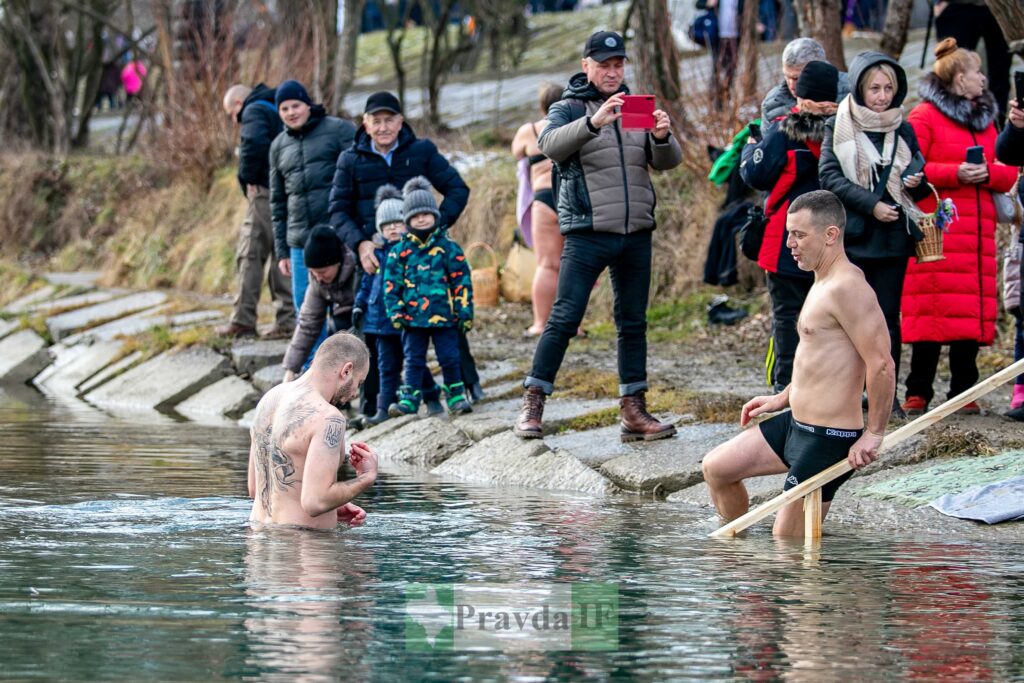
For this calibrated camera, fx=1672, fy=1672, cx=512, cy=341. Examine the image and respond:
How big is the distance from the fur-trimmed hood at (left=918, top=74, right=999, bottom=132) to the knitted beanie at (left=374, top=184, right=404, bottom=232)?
3293mm

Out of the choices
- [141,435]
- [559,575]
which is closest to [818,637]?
[559,575]

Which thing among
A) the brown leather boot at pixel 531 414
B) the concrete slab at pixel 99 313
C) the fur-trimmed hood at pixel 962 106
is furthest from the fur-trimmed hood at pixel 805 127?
A: the concrete slab at pixel 99 313

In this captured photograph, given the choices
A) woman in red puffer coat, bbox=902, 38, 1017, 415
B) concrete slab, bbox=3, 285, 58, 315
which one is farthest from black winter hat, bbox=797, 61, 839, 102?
concrete slab, bbox=3, 285, 58, 315

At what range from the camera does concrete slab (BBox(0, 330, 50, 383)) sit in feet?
54.9

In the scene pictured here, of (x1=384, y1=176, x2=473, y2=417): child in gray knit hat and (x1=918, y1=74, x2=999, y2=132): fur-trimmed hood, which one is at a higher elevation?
(x1=918, y1=74, x2=999, y2=132): fur-trimmed hood

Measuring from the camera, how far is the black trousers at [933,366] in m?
9.36

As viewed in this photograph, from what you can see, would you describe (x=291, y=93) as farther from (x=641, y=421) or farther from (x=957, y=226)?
(x=957, y=226)

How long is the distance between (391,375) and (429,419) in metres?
0.44

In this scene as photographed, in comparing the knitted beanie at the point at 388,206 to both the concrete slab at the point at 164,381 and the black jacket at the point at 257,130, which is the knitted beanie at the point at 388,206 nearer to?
the black jacket at the point at 257,130

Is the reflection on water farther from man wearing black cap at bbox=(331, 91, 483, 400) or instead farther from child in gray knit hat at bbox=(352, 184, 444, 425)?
man wearing black cap at bbox=(331, 91, 483, 400)

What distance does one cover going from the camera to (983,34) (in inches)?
531

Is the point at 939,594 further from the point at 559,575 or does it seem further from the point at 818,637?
the point at 559,575

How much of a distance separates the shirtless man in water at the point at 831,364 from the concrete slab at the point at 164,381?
8.00m

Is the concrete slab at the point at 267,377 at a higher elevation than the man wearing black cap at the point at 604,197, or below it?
below
